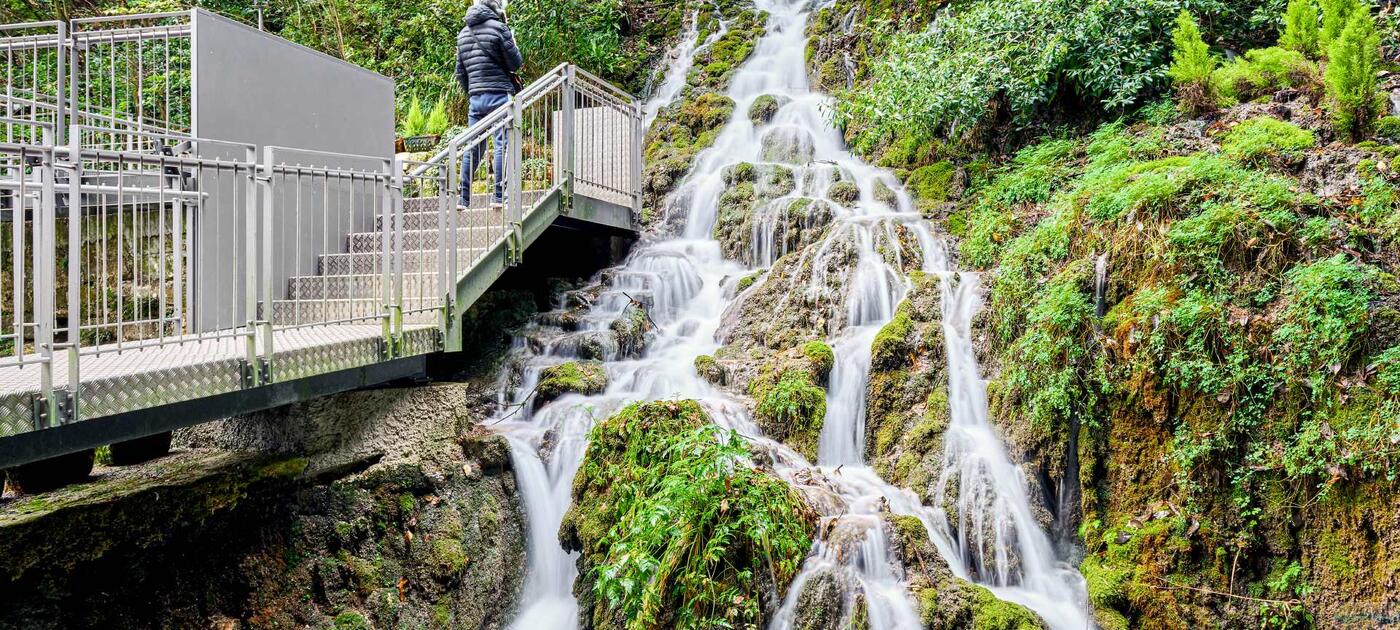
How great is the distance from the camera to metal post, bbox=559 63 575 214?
27.3ft

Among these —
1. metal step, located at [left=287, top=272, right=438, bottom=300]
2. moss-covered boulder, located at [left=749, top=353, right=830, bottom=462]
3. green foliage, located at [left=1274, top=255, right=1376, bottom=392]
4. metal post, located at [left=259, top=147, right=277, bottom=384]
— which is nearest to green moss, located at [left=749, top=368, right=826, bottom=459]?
moss-covered boulder, located at [left=749, top=353, right=830, bottom=462]

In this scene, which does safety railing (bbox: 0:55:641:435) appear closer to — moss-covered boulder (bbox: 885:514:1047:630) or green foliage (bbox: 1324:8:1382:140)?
moss-covered boulder (bbox: 885:514:1047:630)

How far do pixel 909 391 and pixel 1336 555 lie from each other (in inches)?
117

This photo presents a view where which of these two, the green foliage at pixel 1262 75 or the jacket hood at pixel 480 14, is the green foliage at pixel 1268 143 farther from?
the jacket hood at pixel 480 14

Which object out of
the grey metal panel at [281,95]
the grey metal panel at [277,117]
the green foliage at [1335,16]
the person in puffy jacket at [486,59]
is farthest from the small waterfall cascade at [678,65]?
the green foliage at [1335,16]

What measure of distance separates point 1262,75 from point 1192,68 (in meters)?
0.68

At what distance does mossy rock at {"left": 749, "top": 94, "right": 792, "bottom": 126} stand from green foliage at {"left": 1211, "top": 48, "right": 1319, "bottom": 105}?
5901mm

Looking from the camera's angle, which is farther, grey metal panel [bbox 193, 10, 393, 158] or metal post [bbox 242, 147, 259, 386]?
grey metal panel [bbox 193, 10, 393, 158]

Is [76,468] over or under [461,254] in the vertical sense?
under

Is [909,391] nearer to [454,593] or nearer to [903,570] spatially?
[903,570]

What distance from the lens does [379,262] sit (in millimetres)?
7141

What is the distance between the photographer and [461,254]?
23.1 ft

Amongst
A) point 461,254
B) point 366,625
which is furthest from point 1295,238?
point 366,625

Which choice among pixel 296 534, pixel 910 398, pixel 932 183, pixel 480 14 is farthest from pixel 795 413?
pixel 480 14
